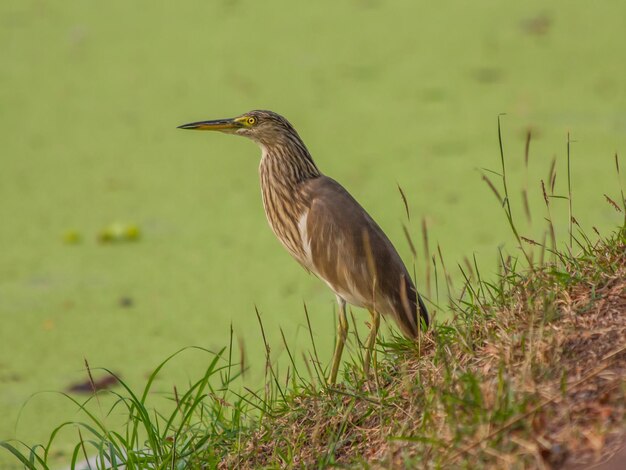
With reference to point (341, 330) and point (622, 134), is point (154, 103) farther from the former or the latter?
point (341, 330)

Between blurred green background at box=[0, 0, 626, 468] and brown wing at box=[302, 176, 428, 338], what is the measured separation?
2.70 ft

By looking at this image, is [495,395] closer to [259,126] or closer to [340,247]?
[340,247]

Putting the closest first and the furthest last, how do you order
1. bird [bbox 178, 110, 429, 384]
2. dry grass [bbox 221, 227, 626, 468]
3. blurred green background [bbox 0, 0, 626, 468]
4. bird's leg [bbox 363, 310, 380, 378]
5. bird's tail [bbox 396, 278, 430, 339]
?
1. dry grass [bbox 221, 227, 626, 468]
2. bird's leg [bbox 363, 310, 380, 378]
3. bird's tail [bbox 396, 278, 430, 339]
4. bird [bbox 178, 110, 429, 384]
5. blurred green background [bbox 0, 0, 626, 468]

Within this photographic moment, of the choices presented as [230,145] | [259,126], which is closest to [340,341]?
[259,126]

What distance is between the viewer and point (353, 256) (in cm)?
298

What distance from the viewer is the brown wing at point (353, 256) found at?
2.97 meters

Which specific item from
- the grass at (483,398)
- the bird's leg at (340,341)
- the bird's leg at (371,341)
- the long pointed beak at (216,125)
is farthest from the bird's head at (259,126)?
the grass at (483,398)

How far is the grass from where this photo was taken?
6.65ft

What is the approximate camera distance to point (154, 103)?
5895 mm

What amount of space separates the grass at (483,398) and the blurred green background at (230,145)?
3.58 feet

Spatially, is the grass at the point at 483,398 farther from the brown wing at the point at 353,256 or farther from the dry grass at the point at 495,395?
the brown wing at the point at 353,256

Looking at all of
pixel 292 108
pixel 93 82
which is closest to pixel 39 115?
pixel 93 82

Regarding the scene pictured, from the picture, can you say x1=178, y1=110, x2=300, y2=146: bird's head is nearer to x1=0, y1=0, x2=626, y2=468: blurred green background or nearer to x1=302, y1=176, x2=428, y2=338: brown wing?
x1=302, y1=176, x2=428, y2=338: brown wing

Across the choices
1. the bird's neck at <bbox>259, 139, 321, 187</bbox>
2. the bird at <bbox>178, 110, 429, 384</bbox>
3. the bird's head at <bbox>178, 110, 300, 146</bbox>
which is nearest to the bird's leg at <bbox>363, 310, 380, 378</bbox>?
the bird at <bbox>178, 110, 429, 384</bbox>
